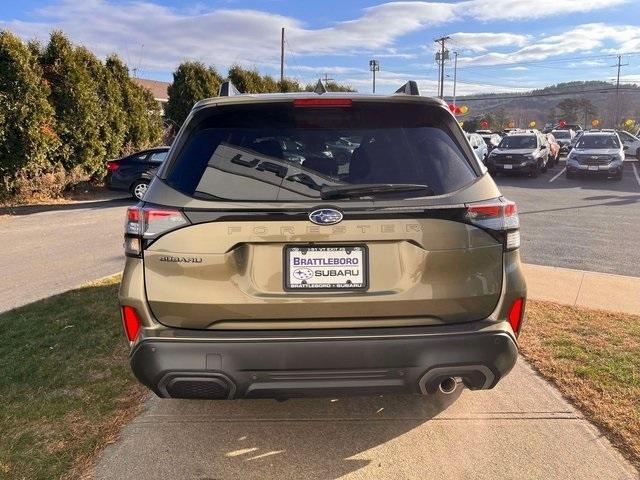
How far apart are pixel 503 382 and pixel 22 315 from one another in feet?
14.5

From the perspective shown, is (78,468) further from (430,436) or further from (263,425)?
(430,436)

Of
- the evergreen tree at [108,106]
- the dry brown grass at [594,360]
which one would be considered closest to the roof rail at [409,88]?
the dry brown grass at [594,360]

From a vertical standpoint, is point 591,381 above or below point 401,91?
below

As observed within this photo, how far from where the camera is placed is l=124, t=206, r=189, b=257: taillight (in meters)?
2.58

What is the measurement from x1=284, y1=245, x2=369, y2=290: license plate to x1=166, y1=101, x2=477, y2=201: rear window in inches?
9.9

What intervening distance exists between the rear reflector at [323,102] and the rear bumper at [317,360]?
43.9 inches

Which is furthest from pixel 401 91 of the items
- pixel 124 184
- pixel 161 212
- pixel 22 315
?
pixel 124 184

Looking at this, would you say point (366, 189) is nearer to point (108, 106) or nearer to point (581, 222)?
point (581, 222)

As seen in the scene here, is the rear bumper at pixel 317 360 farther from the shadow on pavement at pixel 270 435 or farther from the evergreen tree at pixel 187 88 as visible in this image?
the evergreen tree at pixel 187 88

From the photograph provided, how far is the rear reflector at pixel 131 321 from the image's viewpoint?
8.79ft

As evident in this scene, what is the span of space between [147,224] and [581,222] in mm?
10695

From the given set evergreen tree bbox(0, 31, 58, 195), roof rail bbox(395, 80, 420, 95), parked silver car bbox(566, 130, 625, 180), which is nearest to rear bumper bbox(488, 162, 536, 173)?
parked silver car bbox(566, 130, 625, 180)

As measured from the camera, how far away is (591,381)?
3.79 meters

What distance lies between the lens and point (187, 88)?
868 inches
